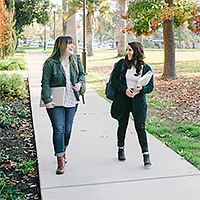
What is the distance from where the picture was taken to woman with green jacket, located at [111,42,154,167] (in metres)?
4.70

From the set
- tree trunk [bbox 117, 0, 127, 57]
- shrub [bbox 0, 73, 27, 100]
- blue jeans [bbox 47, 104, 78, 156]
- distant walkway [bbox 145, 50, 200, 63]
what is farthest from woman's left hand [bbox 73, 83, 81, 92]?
tree trunk [bbox 117, 0, 127, 57]

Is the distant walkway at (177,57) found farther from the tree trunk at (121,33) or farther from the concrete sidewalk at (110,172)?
the concrete sidewalk at (110,172)

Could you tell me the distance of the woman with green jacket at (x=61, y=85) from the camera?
454cm

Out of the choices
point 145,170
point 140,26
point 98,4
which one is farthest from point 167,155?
point 98,4

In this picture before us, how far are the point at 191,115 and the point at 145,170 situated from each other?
3.94 m

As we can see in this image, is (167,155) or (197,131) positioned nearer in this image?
(167,155)

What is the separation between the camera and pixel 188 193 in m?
3.98

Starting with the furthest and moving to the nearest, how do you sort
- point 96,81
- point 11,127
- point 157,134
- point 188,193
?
1. point 96,81
2. point 11,127
3. point 157,134
4. point 188,193

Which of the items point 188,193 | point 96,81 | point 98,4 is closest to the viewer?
point 188,193

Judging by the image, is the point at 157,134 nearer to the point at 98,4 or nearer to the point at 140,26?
the point at 140,26

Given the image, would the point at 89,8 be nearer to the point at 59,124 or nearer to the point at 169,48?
the point at 169,48

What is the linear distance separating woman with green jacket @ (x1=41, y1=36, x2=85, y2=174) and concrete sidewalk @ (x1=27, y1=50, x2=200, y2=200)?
0.40 m

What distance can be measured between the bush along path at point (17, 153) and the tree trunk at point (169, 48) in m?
7.17

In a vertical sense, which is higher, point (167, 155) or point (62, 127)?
point (62, 127)
